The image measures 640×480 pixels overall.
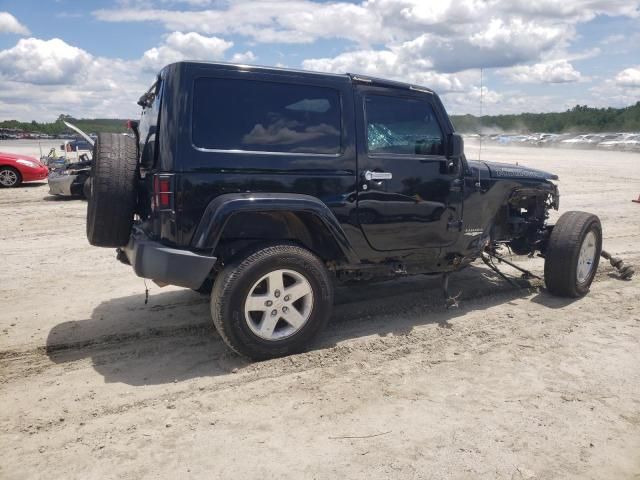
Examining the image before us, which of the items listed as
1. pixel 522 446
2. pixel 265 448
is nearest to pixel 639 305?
pixel 522 446

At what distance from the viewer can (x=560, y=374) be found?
381cm

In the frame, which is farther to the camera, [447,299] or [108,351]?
[447,299]

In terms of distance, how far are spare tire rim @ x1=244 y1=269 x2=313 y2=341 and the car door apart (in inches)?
30.5

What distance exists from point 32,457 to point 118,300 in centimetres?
266

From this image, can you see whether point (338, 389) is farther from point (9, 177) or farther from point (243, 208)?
point (9, 177)

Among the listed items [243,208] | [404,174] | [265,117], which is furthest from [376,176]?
[243,208]

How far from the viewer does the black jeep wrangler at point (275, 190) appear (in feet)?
12.1

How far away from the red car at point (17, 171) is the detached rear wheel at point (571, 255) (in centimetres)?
1398

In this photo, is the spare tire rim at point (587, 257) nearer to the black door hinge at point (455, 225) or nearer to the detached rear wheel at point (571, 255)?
the detached rear wheel at point (571, 255)

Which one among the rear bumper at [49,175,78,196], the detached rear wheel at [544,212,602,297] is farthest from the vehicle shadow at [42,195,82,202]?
the detached rear wheel at [544,212,602,297]

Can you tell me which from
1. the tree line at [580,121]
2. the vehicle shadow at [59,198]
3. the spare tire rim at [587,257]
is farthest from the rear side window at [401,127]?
the tree line at [580,121]

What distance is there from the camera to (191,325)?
4.66m

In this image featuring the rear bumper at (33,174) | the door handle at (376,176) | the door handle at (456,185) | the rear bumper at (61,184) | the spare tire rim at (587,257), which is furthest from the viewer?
the rear bumper at (33,174)

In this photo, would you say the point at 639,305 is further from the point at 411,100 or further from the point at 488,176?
the point at 411,100
